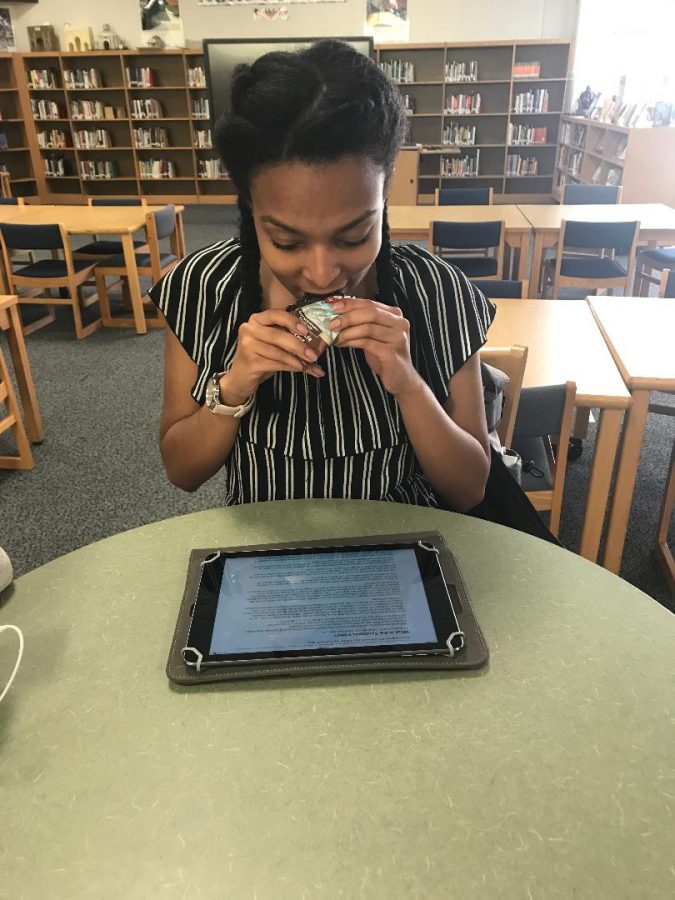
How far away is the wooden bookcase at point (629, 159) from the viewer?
5.36 m

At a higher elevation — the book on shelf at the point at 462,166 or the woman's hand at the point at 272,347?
the woman's hand at the point at 272,347

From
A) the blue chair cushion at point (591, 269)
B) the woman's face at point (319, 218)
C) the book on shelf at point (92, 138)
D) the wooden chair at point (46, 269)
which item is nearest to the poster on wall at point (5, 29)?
the book on shelf at point (92, 138)

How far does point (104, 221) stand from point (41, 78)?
17.3 ft

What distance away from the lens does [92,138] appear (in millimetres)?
8297

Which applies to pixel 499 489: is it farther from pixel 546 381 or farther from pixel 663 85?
pixel 663 85

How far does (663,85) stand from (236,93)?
21.1ft

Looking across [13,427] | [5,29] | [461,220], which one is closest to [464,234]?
[461,220]

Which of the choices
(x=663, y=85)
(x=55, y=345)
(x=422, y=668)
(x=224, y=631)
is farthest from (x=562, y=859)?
Answer: (x=663, y=85)

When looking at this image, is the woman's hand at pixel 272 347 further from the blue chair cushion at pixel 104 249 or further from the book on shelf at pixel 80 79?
the book on shelf at pixel 80 79

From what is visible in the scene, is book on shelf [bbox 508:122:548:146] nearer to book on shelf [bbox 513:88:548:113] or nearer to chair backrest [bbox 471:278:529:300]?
book on shelf [bbox 513:88:548:113]

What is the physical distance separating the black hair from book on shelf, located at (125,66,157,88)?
8296 millimetres

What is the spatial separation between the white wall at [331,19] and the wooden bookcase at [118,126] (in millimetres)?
480

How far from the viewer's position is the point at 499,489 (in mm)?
1157

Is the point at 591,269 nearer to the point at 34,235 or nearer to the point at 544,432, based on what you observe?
the point at 544,432
